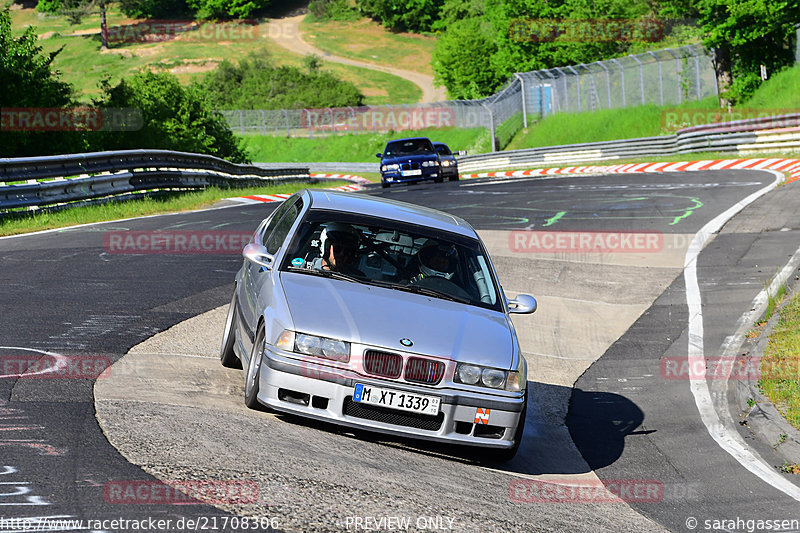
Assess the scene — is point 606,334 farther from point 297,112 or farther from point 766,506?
point 297,112

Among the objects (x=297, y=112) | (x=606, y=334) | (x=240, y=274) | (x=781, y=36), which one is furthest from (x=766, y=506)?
(x=297, y=112)

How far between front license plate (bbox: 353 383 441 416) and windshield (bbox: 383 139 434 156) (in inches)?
1103

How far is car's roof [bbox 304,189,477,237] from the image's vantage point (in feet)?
25.9

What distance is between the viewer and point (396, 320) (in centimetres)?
657

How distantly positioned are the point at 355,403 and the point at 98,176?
1566cm

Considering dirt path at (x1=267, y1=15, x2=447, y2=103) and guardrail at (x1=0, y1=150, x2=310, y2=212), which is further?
dirt path at (x1=267, y1=15, x2=447, y2=103)

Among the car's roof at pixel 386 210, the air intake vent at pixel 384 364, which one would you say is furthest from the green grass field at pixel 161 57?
the air intake vent at pixel 384 364

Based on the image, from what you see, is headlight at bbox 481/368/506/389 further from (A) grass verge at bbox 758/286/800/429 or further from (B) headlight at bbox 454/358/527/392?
(A) grass verge at bbox 758/286/800/429

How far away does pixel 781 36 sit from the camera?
4159 cm

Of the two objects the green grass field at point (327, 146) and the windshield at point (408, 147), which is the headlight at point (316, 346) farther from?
the green grass field at point (327, 146)

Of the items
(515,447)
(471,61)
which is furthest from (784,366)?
(471,61)

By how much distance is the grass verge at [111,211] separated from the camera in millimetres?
17414

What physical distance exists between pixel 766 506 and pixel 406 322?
2535 mm

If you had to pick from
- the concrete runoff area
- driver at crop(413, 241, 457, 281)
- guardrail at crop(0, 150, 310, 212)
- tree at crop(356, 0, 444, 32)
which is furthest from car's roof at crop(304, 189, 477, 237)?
tree at crop(356, 0, 444, 32)
